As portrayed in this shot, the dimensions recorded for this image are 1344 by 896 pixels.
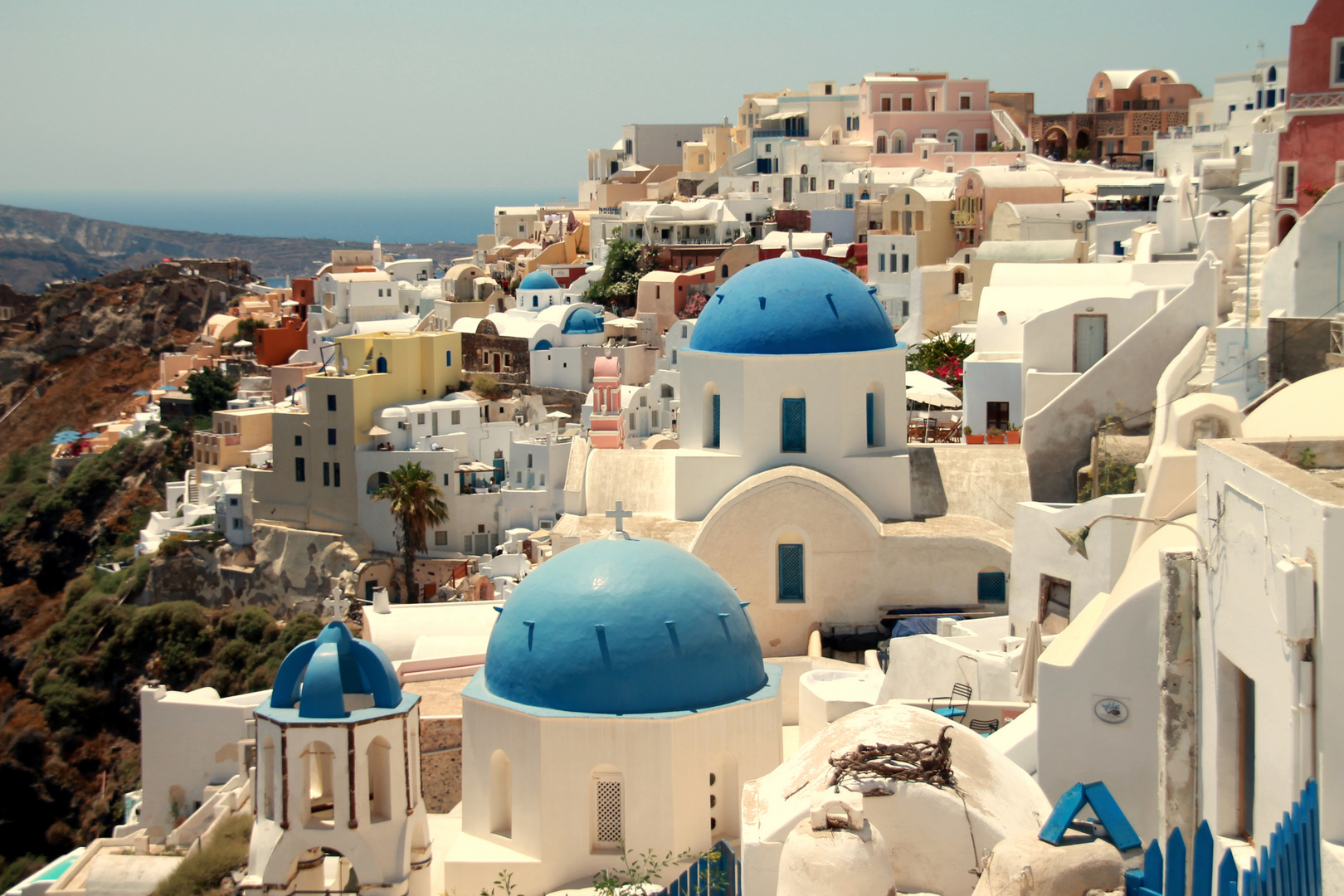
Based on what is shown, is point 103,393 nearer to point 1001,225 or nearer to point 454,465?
point 454,465

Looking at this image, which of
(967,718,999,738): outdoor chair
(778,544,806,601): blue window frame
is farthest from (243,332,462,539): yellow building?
(967,718,999,738): outdoor chair

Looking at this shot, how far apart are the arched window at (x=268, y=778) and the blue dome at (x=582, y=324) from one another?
33929 mm

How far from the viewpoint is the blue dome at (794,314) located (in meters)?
19.0

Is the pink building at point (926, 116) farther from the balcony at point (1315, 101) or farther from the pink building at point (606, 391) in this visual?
the balcony at point (1315, 101)

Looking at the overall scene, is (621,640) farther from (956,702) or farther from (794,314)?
(794,314)

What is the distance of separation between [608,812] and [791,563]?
6.51 metres

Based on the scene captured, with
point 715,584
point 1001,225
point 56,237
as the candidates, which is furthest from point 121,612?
point 56,237

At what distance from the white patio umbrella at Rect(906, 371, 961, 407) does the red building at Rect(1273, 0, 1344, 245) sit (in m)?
8.56

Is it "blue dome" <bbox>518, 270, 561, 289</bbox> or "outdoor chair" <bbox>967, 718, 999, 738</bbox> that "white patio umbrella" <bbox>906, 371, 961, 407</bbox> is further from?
"blue dome" <bbox>518, 270, 561, 289</bbox>

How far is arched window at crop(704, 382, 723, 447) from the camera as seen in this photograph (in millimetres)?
19500

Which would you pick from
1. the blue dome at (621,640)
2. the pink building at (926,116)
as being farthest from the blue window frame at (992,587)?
the pink building at (926,116)

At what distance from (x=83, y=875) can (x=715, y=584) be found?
401 inches

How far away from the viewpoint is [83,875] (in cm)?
1841

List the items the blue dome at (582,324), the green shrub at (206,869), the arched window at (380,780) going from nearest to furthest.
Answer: the arched window at (380,780) → the green shrub at (206,869) → the blue dome at (582,324)
